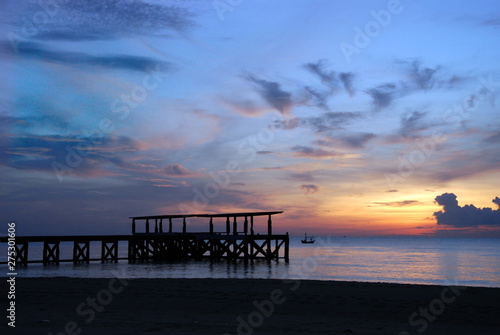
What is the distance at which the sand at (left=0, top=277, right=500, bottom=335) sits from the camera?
11.9m

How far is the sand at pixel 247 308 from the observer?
39.1 ft

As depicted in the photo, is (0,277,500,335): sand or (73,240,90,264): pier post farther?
(73,240,90,264): pier post

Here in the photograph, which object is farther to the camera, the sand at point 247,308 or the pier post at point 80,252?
the pier post at point 80,252

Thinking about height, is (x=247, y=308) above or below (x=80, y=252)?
above

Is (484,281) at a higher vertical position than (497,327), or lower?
lower

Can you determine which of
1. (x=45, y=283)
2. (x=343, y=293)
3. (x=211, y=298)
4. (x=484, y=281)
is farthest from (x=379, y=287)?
(x=484, y=281)

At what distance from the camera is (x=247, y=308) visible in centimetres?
1546

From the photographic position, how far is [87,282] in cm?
2280

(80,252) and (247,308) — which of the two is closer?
(247,308)

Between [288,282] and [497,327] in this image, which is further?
[288,282]

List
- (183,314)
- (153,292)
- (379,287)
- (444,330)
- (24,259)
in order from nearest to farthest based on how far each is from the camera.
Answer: (444,330) → (183,314) → (153,292) → (379,287) → (24,259)

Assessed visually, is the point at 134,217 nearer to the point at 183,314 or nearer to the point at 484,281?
the point at 484,281

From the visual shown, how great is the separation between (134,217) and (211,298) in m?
43.6

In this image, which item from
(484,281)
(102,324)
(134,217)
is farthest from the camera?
(134,217)
